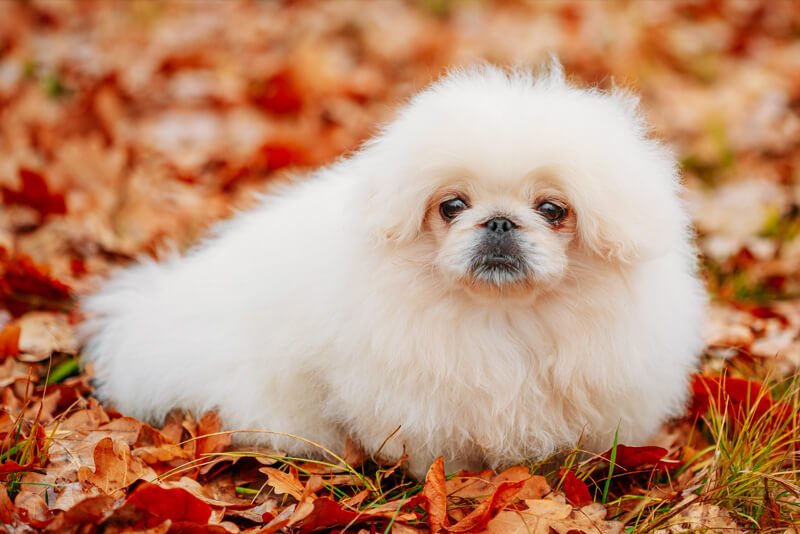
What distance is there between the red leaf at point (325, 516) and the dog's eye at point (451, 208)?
881 mm

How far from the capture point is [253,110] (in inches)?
215

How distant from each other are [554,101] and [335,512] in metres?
1.33

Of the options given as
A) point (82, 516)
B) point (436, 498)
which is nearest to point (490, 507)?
point (436, 498)

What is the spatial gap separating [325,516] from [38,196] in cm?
280

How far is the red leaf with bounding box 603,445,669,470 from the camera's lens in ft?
7.75

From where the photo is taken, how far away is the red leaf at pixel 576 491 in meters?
2.23

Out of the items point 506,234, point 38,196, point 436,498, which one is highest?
point 506,234

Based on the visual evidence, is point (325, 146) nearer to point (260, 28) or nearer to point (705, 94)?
point (260, 28)

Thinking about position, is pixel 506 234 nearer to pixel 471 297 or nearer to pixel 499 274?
pixel 499 274

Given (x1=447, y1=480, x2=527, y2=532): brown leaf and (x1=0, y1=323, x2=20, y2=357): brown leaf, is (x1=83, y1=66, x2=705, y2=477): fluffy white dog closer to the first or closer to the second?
(x1=447, y1=480, x2=527, y2=532): brown leaf

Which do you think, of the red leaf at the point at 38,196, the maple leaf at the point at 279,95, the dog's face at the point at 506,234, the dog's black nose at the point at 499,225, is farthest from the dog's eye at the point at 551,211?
the maple leaf at the point at 279,95

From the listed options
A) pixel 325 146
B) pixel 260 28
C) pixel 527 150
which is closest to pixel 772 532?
pixel 527 150

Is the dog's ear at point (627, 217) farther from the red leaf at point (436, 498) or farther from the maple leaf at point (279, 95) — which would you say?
the maple leaf at point (279, 95)

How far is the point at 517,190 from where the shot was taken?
6.98 feet
